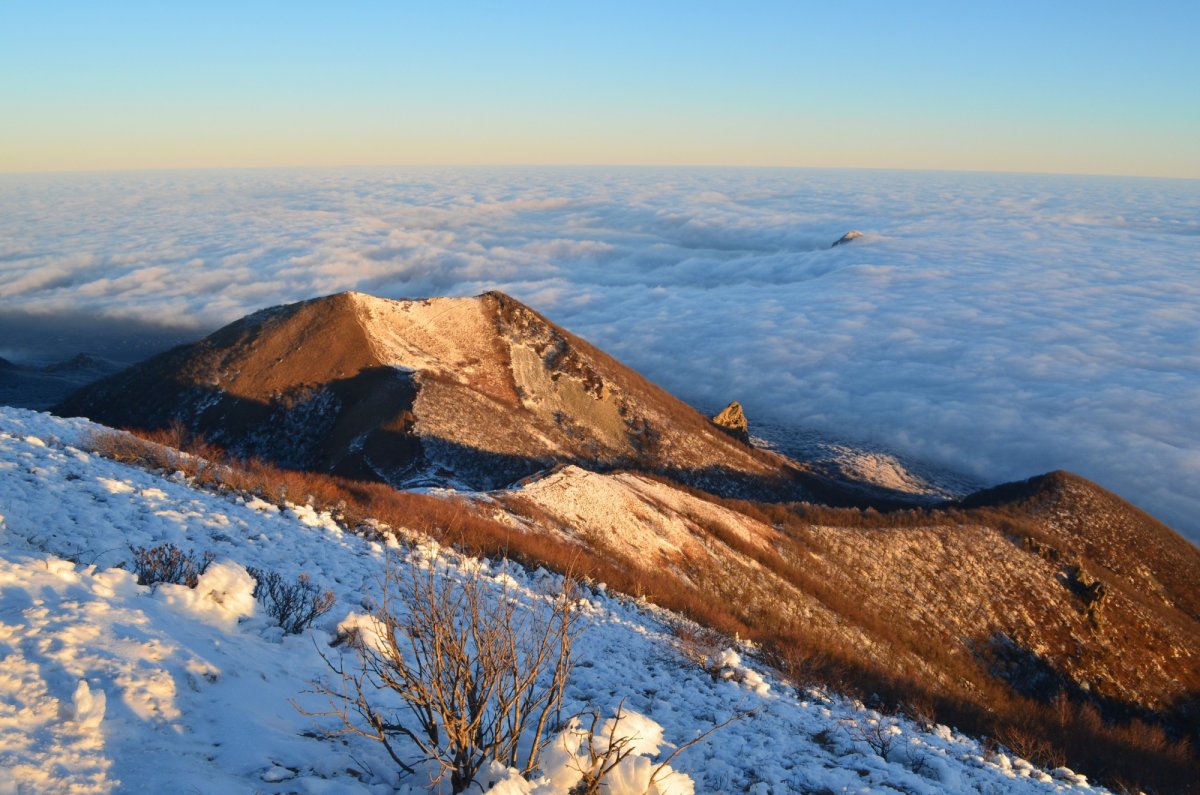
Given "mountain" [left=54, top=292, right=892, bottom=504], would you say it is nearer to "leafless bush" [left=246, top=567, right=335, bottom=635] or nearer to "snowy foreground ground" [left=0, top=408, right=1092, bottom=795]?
"snowy foreground ground" [left=0, top=408, right=1092, bottom=795]

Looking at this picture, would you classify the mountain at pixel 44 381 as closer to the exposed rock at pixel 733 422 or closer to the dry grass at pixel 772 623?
the dry grass at pixel 772 623

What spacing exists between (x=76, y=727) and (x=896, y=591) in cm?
3405

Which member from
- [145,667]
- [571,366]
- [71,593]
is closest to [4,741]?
[145,667]

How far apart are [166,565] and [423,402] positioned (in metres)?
31.2

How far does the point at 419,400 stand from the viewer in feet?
132

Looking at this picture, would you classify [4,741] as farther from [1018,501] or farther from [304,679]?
[1018,501]

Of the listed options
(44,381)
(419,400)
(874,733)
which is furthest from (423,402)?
(44,381)

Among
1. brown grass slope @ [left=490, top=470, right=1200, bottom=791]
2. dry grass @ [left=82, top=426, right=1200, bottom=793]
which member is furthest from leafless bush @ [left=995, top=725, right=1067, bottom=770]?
brown grass slope @ [left=490, top=470, right=1200, bottom=791]

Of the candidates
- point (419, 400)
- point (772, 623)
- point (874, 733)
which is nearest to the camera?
point (874, 733)

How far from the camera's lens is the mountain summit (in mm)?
38656

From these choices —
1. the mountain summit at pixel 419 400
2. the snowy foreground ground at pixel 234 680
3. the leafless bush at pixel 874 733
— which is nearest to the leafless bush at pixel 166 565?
the snowy foreground ground at pixel 234 680

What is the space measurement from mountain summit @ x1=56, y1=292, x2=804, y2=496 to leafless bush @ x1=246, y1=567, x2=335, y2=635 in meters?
23.6

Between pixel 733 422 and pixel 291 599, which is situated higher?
pixel 291 599

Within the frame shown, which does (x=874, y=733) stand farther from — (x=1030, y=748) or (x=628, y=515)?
(x=628, y=515)
